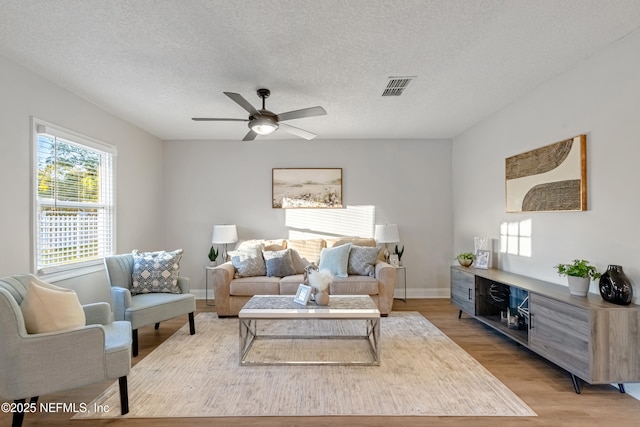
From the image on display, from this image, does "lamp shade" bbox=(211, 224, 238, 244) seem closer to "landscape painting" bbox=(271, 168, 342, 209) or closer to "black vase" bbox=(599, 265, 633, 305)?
"landscape painting" bbox=(271, 168, 342, 209)

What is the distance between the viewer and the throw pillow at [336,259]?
14.3ft

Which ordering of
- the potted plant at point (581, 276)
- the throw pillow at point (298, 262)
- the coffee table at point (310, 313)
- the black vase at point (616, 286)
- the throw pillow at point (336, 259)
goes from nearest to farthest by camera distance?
the black vase at point (616, 286) → the potted plant at point (581, 276) → the coffee table at point (310, 313) → the throw pillow at point (336, 259) → the throw pillow at point (298, 262)

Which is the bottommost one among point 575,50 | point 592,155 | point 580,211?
point 580,211

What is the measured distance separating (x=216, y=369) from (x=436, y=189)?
4.23 meters

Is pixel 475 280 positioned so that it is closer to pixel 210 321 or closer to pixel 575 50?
pixel 575 50

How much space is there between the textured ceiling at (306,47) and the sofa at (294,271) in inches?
75.6

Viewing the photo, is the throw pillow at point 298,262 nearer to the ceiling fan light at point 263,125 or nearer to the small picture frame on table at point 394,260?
the small picture frame on table at point 394,260

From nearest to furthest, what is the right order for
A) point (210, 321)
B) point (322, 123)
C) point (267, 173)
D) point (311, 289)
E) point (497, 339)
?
point (311, 289) → point (497, 339) → point (210, 321) → point (322, 123) → point (267, 173)

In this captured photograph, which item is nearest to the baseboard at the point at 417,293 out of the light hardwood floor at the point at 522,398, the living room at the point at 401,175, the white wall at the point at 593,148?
the living room at the point at 401,175

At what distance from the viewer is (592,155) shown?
2.70 m

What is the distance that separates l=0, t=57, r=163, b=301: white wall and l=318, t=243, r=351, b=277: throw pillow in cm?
268

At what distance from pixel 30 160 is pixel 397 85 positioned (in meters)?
3.46

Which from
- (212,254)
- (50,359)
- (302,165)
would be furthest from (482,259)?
(50,359)

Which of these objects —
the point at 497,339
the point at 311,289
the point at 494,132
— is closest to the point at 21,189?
the point at 311,289
